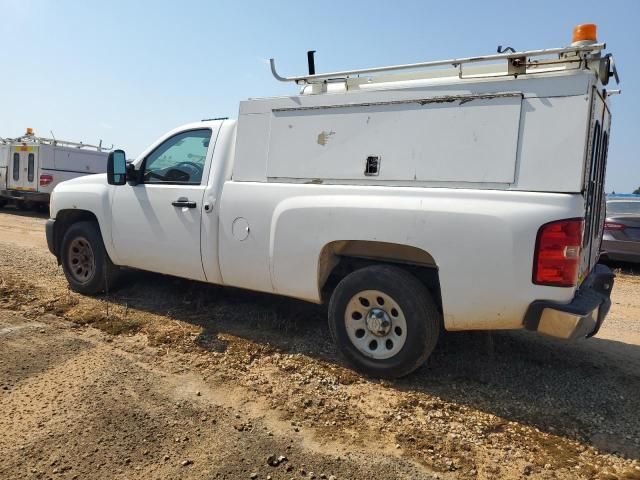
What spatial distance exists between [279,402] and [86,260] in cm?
344

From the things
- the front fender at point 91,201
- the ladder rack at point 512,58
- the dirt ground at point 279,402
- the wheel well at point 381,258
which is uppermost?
the ladder rack at point 512,58

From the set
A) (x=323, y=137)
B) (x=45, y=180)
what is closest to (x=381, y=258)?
(x=323, y=137)

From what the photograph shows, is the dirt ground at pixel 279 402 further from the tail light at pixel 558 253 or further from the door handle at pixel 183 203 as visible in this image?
the door handle at pixel 183 203

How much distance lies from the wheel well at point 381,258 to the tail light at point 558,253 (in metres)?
0.71

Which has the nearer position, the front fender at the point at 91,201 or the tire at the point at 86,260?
the front fender at the point at 91,201

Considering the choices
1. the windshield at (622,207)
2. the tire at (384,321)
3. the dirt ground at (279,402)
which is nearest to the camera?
the dirt ground at (279,402)

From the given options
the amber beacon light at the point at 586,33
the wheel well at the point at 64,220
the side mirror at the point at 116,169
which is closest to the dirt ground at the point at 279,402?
the wheel well at the point at 64,220

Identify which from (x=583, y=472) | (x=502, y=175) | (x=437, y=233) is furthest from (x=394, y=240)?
(x=583, y=472)

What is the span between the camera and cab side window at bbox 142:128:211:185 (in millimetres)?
4750

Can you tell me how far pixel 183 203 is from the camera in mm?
4645

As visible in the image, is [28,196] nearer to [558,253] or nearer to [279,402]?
[279,402]

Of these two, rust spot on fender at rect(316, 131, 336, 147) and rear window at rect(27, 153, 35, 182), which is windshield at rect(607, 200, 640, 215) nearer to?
rust spot on fender at rect(316, 131, 336, 147)

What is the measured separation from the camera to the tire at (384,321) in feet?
11.6

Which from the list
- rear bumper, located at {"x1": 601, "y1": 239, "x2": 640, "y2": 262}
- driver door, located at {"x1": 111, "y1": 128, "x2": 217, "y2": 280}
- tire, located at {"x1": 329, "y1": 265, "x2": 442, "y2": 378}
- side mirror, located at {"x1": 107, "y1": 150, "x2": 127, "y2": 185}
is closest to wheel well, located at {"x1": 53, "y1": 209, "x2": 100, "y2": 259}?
driver door, located at {"x1": 111, "y1": 128, "x2": 217, "y2": 280}
